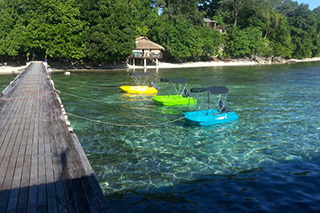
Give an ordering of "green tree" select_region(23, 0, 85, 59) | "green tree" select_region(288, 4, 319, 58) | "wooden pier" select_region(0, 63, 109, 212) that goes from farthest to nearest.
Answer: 1. "green tree" select_region(288, 4, 319, 58)
2. "green tree" select_region(23, 0, 85, 59)
3. "wooden pier" select_region(0, 63, 109, 212)

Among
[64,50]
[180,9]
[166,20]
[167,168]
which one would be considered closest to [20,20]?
[64,50]

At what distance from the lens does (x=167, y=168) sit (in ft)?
38.4

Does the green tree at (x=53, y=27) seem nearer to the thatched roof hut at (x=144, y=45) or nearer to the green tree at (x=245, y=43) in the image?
the thatched roof hut at (x=144, y=45)

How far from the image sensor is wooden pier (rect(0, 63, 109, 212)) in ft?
19.9

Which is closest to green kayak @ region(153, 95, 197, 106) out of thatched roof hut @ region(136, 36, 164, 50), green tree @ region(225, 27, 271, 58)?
thatched roof hut @ region(136, 36, 164, 50)

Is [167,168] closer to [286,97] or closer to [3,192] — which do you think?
[3,192]

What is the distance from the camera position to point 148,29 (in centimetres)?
6241

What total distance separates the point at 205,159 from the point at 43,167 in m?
7.32

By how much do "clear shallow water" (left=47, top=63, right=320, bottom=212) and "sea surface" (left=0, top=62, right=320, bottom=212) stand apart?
4cm

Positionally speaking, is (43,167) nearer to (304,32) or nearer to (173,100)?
(173,100)

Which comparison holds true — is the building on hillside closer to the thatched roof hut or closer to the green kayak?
the thatched roof hut

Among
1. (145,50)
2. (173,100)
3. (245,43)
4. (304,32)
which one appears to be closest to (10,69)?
(145,50)

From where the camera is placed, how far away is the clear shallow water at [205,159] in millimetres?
9414

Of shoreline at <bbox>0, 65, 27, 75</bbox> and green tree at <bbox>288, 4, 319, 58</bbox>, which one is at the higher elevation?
green tree at <bbox>288, 4, 319, 58</bbox>
